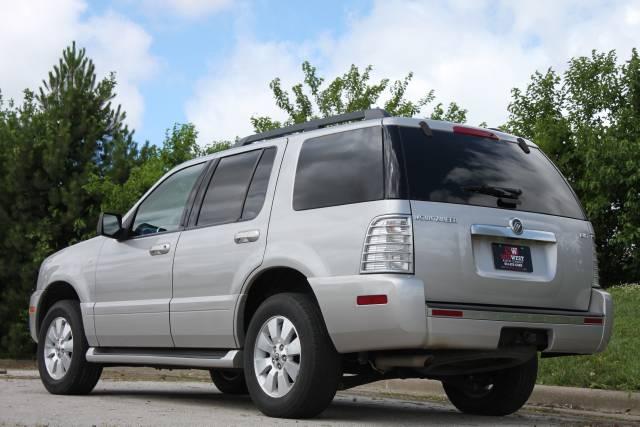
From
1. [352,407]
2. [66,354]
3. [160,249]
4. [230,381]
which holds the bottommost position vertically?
[352,407]

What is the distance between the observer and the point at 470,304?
605 centimetres

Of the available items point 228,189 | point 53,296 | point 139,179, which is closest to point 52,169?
point 139,179

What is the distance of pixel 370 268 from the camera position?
5965 mm

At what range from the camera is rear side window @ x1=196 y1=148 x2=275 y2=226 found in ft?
23.6

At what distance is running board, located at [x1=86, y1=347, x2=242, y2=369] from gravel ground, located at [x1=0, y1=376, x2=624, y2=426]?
0.34m

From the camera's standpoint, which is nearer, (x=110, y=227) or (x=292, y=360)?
(x=292, y=360)

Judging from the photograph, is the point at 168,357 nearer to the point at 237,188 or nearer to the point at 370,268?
the point at 237,188

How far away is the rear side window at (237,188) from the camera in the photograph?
283 inches

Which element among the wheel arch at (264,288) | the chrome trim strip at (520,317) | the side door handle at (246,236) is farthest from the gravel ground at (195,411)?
the side door handle at (246,236)

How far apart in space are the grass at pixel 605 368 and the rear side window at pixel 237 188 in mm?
4089

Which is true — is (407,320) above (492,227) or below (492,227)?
below

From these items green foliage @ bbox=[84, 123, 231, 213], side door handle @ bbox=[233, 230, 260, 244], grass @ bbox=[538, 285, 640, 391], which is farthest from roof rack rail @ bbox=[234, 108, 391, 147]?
green foliage @ bbox=[84, 123, 231, 213]

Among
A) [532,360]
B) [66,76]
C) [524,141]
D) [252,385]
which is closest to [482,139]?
[524,141]

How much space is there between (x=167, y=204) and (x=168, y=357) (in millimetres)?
1352
